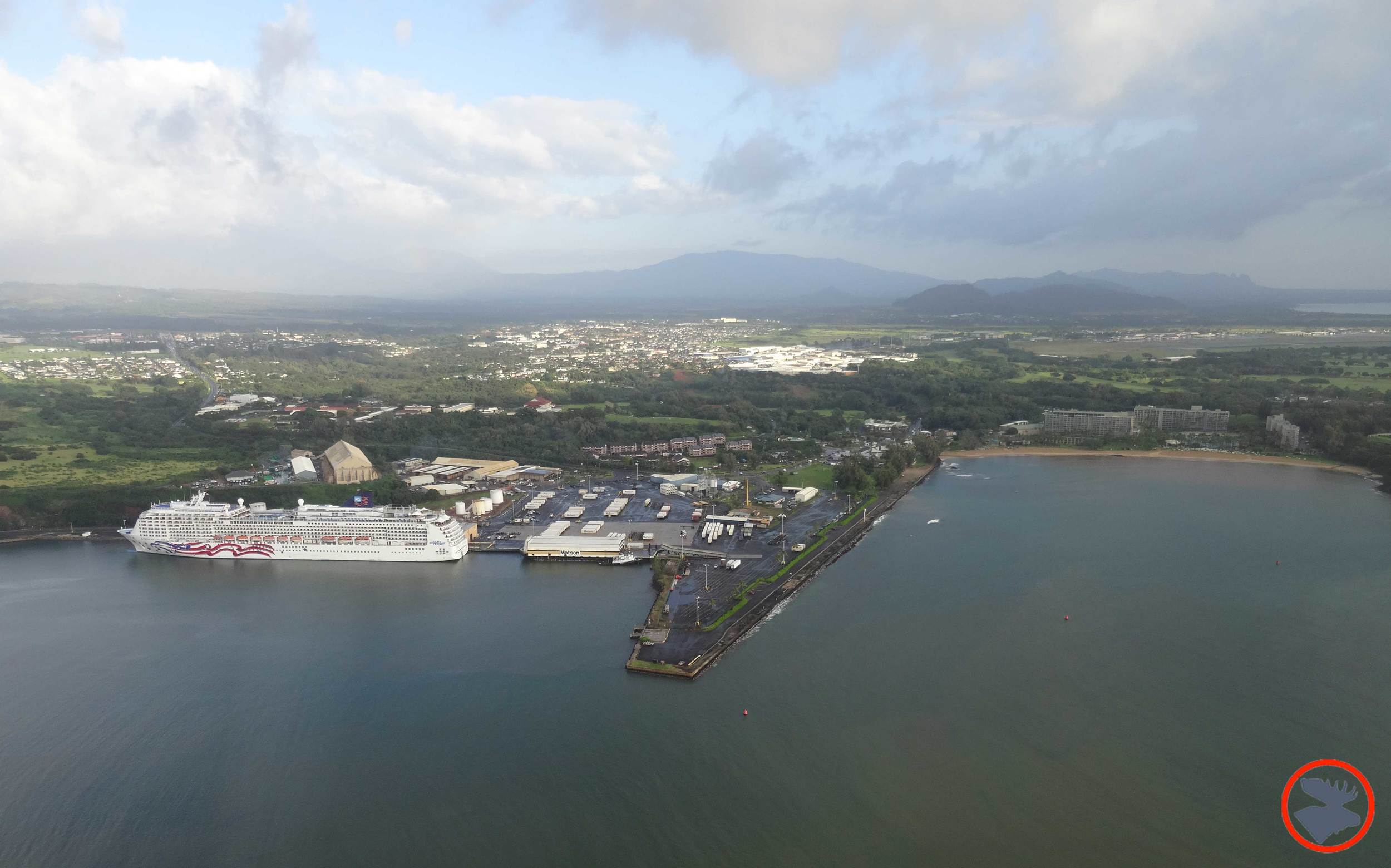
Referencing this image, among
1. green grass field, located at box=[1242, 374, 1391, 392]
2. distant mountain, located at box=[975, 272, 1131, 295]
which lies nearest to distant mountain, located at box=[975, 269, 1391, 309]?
distant mountain, located at box=[975, 272, 1131, 295]

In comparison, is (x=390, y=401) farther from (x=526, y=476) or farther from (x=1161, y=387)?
(x=1161, y=387)

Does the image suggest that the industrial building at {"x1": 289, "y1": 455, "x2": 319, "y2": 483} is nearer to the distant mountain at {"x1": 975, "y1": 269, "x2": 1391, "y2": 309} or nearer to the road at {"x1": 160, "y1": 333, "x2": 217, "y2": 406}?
the road at {"x1": 160, "y1": 333, "x2": 217, "y2": 406}

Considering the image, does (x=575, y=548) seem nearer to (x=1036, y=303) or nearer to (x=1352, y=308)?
(x=1036, y=303)

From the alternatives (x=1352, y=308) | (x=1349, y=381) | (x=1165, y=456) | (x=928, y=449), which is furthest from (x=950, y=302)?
(x=928, y=449)

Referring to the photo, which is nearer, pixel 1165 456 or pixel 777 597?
pixel 777 597

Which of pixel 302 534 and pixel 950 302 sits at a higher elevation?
pixel 950 302

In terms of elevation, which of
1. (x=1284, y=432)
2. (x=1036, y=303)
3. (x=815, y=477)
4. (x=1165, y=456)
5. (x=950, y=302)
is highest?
(x=950, y=302)

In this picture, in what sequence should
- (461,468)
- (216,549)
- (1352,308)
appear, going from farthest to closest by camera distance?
(1352,308) → (461,468) → (216,549)
